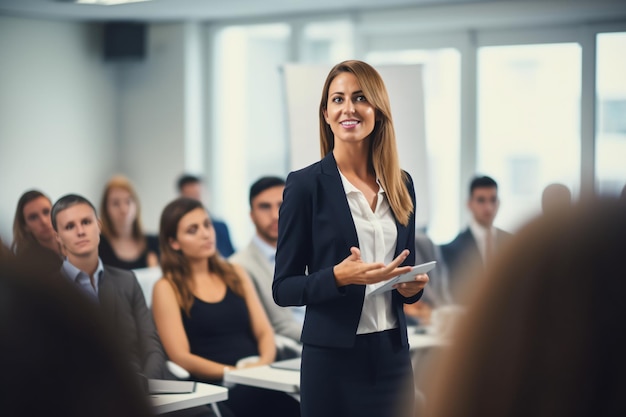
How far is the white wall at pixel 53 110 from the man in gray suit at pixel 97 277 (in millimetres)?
5314

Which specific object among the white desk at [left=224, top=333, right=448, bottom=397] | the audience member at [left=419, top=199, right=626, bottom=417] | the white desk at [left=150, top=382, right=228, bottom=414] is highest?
the audience member at [left=419, top=199, right=626, bottom=417]

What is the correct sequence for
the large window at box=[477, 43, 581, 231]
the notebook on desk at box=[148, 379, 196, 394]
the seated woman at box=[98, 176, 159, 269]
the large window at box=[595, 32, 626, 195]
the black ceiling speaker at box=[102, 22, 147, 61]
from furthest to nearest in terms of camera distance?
1. the black ceiling speaker at box=[102, 22, 147, 61]
2. the large window at box=[477, 43, 581, 231]
3. the large window at box=[595, 32, 626, 195]
4. the seated woman at box=[98, 176, 159, 269]
5. the notebook on desk at box=[148, 379, 196, 394]

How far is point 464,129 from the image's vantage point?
28.6 ft

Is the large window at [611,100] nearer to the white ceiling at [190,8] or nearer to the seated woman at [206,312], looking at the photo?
the white ceiling at [190,8]

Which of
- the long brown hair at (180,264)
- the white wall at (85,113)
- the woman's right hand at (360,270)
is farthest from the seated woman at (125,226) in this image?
the woman's right hand at (360,270)

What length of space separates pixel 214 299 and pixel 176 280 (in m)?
0.22

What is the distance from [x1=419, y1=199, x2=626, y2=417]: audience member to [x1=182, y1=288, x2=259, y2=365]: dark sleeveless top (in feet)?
11.9

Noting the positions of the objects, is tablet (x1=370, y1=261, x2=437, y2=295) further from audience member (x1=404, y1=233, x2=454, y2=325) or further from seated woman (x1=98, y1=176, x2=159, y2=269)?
seated woman (x1=98, y1=176, x2=159, y2=269)

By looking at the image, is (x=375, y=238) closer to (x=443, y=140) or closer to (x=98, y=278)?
(x=98, y=278)

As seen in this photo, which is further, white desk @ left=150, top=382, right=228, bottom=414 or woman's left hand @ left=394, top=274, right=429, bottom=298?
white desk @ left=150, top=382, right=228, bottom=414

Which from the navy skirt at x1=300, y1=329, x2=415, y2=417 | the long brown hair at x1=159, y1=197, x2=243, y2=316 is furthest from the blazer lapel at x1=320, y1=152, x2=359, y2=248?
the long brown hair at x1=159, y1=197, x2=243, y2=316

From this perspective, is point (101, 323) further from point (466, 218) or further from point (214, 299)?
point (466, 218)

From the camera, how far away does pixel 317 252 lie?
93.0 inches

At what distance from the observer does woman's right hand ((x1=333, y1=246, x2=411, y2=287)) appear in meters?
2.19
